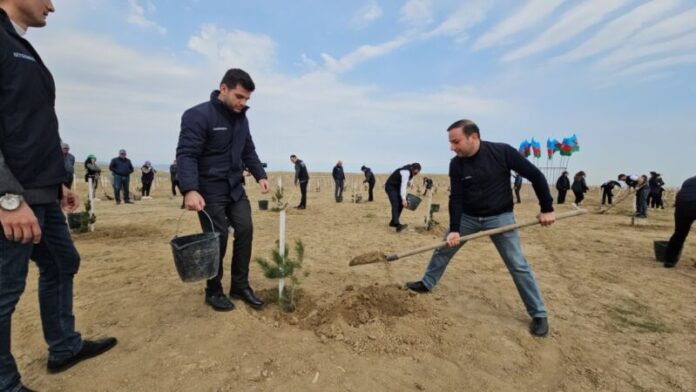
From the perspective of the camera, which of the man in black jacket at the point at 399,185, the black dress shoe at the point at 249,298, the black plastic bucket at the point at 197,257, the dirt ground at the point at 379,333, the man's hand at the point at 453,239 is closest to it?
the dirt ground at the point at 379,333

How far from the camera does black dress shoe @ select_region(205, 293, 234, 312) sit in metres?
3.50

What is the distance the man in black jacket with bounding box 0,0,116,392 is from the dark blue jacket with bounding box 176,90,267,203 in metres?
0.95

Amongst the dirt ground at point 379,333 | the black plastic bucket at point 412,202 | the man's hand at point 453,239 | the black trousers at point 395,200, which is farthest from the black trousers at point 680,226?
the black trousers at point 395,200

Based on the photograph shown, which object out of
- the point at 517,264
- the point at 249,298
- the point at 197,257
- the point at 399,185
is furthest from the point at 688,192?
the point at 197,257

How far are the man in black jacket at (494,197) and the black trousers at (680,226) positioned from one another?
140 inches

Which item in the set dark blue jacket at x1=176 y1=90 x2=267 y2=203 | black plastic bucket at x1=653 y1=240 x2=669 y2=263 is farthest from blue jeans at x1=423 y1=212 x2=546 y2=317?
black plastic bucket at x1=653 y1=240 x2=669 y2=263

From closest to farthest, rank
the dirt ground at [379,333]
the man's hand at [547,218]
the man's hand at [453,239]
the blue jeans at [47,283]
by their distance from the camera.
A: 1. the blue jeans at [47,283]
2. the dirt ground at [379,333]
3. the man's hand at [547,218]
4. the man's hand at [453,239]

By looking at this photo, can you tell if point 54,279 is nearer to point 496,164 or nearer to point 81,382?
point 81,382

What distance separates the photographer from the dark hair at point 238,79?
329 centimetres

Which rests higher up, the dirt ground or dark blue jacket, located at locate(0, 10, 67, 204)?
dark blue jacket, located at locate(0, 10, 67, 204)

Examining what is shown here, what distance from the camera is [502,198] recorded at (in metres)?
3.75

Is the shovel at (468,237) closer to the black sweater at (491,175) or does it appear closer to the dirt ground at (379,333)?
the black sweater at (491,175)

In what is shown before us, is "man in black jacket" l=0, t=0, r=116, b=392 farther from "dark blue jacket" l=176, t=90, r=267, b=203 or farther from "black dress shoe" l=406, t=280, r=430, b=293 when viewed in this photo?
"black dress shoe" l=406, t=280, r=430, b=293

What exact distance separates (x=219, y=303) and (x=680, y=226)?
6610mm
